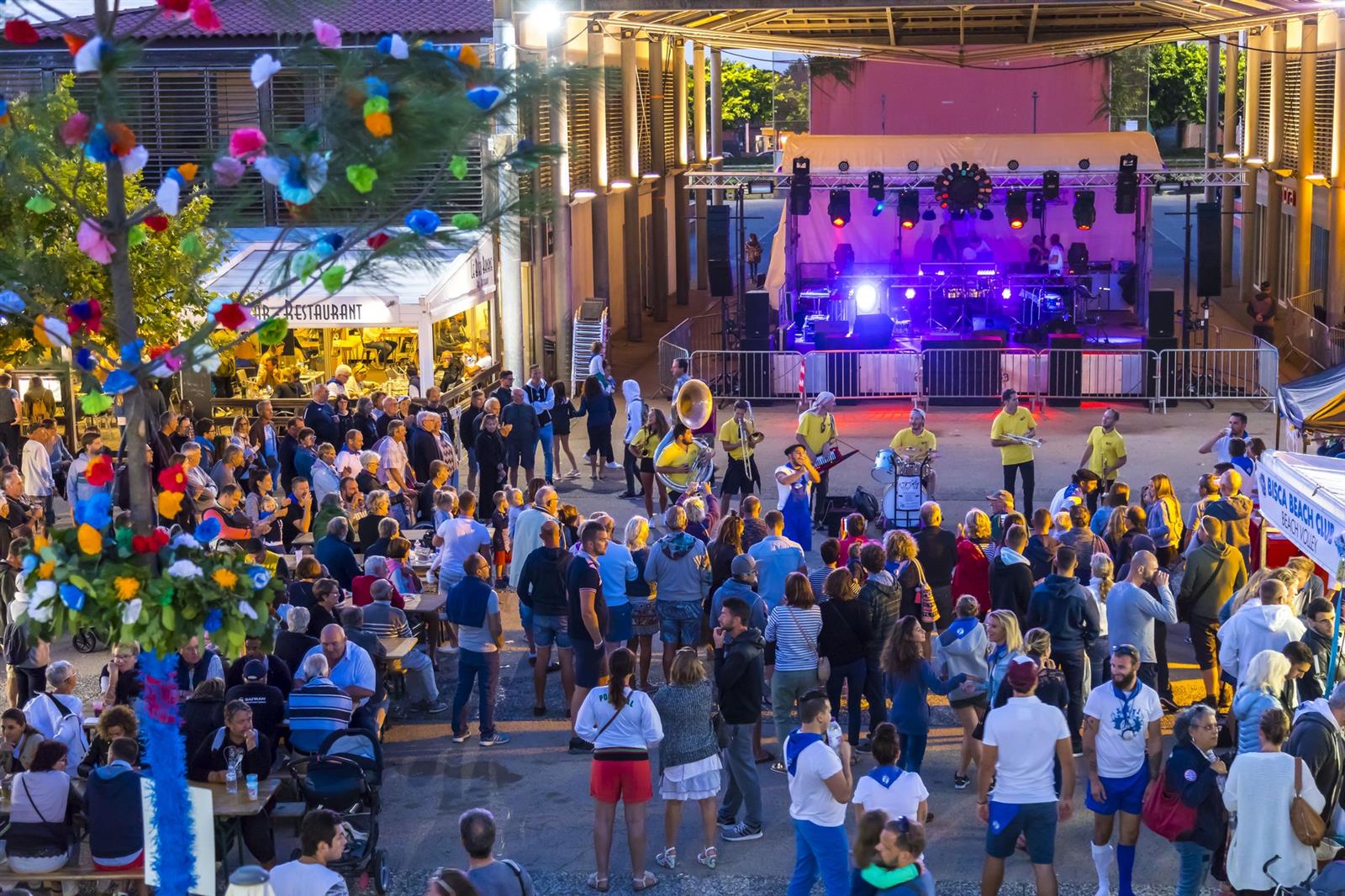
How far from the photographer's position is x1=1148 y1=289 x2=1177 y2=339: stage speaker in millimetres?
23422

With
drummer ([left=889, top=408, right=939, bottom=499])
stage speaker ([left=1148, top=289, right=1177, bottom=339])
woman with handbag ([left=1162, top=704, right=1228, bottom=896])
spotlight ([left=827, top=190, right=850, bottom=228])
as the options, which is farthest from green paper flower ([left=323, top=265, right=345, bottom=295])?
spotlight ([left=827, top=190, right=850, bottom=228])

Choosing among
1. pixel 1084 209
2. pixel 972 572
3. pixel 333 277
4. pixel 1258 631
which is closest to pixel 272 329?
pixel 333 277

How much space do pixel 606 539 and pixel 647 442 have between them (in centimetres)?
543

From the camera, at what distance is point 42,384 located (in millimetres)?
21000

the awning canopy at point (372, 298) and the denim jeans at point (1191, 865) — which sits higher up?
the awning canopy at point (372, 298)

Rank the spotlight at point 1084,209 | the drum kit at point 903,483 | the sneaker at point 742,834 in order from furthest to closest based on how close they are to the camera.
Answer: the spotlight at point 1084,209
the drum kit at point 903,483
the sneaker at point 742,834

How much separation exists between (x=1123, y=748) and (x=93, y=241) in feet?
17.3

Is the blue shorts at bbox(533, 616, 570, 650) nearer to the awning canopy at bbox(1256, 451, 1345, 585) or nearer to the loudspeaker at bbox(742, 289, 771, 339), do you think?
the awning canopy at bbox(1256, 451, 1345, 585)

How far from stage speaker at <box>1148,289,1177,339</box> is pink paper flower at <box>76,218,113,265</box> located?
1996cm

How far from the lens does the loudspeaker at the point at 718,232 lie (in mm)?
26234

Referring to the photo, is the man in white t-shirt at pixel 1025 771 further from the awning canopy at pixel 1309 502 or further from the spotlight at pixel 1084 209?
the spotlight at pixel 1084 209

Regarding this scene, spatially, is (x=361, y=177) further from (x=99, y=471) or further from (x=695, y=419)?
(x=695, y=419)

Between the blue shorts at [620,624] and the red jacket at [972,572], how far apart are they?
220cm

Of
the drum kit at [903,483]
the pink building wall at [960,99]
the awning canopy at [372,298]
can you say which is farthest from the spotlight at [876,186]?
the drum kit at [903,483]
